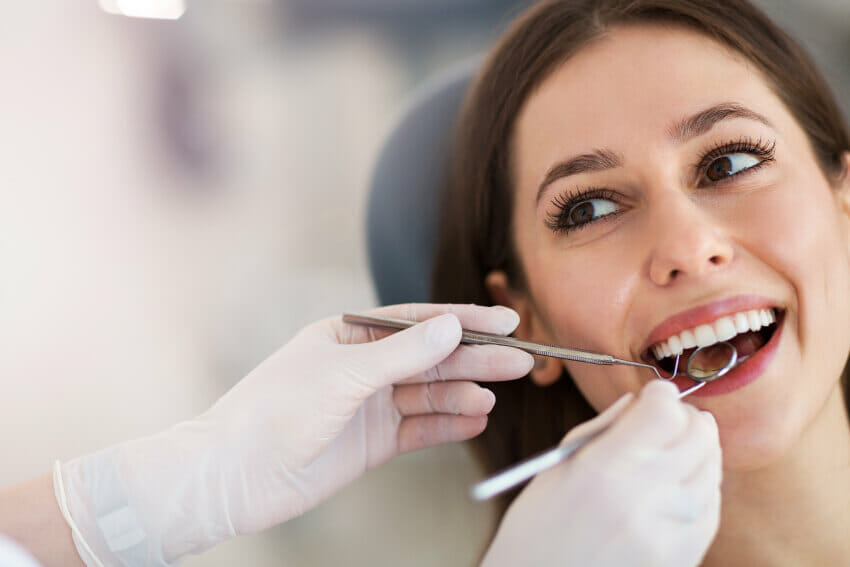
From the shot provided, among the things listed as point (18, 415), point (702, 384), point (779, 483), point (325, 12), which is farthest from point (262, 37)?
point (779, 483)

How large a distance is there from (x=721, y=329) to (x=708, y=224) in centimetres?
17

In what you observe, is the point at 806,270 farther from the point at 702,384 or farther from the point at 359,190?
the point at 359,190

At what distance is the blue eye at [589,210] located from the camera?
112 centimetres

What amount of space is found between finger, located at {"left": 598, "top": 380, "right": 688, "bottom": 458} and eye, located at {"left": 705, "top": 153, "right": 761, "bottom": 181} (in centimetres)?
44

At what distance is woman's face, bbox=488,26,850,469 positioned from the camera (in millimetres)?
980

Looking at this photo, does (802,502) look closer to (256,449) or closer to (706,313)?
(706,313)

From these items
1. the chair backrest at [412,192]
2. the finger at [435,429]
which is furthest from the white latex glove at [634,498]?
the chair backrest at [412,192]

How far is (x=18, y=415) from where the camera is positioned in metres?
1.48

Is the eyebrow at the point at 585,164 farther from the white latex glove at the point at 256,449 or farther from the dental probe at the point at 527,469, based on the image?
the dental probe at the point at 527,469

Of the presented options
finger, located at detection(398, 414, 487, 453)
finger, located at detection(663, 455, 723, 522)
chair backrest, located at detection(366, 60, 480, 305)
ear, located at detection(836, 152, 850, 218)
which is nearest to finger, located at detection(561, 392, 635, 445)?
finger, located at detection(663, 455, 723, 522)

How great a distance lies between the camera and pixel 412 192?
1654 millimetres

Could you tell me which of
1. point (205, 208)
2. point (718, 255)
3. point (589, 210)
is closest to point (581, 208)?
point (589, 210)

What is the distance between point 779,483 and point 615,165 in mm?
619

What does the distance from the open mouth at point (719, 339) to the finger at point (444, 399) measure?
292mm
